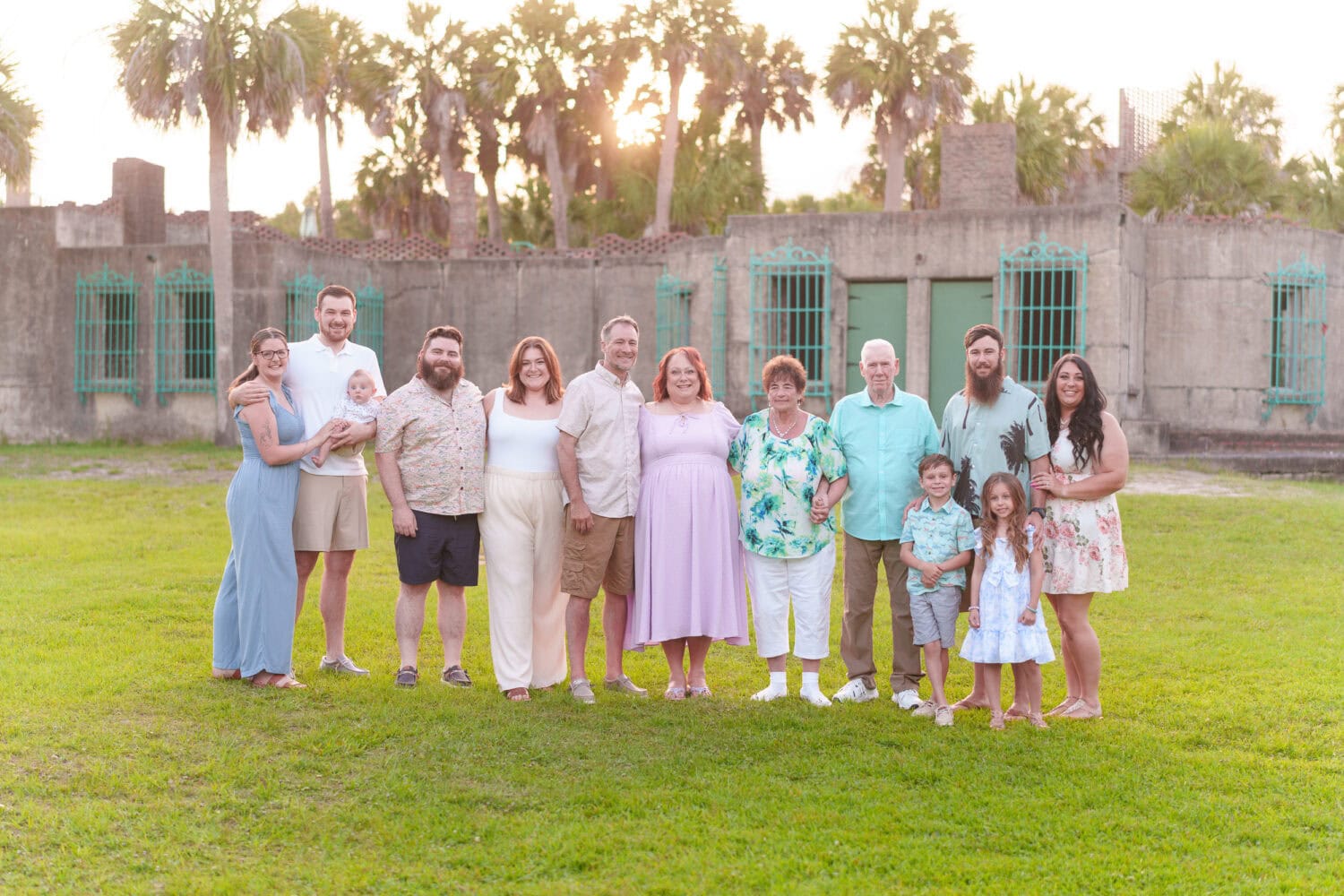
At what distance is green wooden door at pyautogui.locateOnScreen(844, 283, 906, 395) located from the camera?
704 inches

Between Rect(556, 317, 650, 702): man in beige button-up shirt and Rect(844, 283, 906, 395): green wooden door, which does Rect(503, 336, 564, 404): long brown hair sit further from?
Rect(844, 283, 906, 395): green wooden door

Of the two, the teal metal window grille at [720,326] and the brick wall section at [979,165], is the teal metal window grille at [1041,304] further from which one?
the teal metal window grille at [720,326]

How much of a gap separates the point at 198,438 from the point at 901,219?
34.5 feet

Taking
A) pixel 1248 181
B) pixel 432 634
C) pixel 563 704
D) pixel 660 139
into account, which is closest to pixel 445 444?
pixel 563 704

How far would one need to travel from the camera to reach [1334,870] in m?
4.16

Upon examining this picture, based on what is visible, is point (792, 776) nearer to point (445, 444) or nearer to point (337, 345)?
point (445, 444)

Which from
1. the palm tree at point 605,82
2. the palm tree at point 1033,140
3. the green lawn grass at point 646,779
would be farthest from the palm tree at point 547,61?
the green lawn grass at point 646,779

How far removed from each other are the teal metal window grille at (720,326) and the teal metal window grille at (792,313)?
1.49 feet

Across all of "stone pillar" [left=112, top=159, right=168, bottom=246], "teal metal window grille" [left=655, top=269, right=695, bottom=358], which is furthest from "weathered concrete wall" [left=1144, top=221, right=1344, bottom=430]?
"stone pillar" [left=112, top=159, right=168, bottom=246]

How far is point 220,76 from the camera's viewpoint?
62.6ft

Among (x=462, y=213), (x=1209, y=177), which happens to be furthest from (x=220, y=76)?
(x=1209, y=177)

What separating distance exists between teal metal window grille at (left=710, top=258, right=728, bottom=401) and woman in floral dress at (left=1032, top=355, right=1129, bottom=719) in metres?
12.6

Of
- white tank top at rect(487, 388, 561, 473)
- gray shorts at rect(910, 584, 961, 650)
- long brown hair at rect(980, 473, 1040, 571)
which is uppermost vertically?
white tank top at rect(487, 388, 561, 473)

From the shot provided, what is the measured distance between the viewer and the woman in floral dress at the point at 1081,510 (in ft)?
19.3
